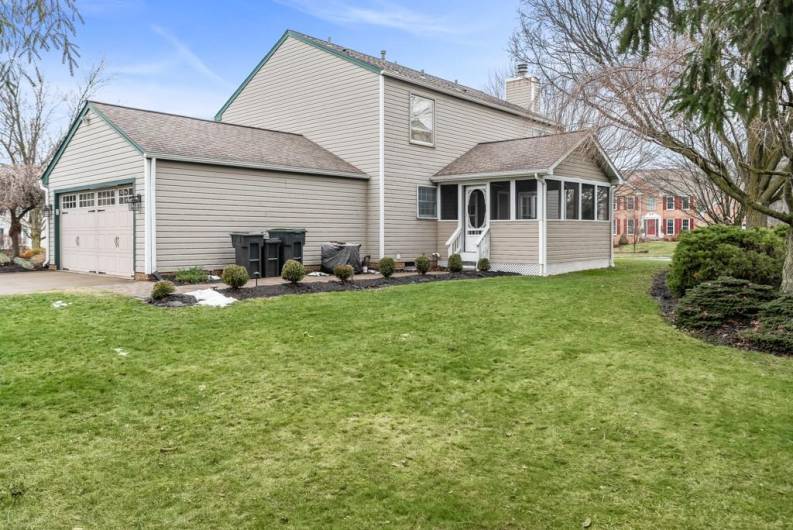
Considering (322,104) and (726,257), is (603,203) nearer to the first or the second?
(726,257)

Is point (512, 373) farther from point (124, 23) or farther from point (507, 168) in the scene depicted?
point (507, 168)

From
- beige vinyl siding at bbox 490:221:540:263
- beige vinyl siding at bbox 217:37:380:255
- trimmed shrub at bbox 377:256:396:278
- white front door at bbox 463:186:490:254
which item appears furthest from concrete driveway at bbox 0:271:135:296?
beige vinyl siding at bbox 490:221:540:263

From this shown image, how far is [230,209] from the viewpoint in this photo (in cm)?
1349

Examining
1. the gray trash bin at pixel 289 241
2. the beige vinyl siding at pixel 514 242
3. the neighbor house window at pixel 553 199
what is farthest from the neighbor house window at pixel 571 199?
the gray trash bin at pixel 289 241

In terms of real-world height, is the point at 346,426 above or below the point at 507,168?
below

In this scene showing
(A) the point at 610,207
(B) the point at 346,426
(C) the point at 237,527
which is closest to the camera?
(C) the point at 237,527

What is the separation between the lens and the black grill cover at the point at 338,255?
1479cm

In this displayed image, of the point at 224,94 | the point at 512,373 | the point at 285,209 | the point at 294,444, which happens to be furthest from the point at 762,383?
the point at 224,94

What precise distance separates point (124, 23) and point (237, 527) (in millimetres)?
5447

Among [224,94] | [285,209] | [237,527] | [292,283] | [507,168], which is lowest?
[237,527]

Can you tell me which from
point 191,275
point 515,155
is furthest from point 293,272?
point 515,155

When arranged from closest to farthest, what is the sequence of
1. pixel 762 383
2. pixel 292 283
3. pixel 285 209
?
pixel 762 383 < pixel 292 283 < pixel 285 209

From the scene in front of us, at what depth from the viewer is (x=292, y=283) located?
11352 millimetres

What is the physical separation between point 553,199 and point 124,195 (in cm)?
1079
